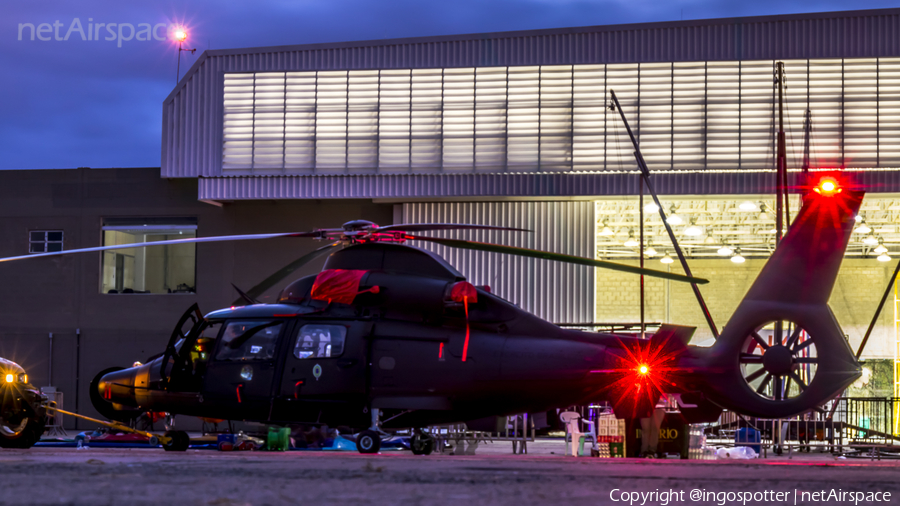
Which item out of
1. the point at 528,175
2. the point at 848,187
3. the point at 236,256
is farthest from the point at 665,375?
the point at 236,256

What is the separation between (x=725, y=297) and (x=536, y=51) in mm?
24418

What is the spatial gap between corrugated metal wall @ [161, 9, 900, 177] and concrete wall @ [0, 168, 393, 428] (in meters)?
1.87

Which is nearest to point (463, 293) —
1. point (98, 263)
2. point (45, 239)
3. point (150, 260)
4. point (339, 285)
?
point (339, 285)

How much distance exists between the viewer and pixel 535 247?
1078 inches

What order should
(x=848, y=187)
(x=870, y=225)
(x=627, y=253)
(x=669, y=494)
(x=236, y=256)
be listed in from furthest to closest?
(x=627, y=253)
(x=870, y=225)
(x=236, y=256)
(x=848, y=187)
(x=669, y=494)

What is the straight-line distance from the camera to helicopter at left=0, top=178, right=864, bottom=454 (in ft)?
35.2

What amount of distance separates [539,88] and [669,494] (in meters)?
23.4

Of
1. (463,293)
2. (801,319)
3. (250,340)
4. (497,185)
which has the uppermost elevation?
(497,185)

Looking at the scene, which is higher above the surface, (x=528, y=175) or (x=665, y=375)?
(x=528, y=175)

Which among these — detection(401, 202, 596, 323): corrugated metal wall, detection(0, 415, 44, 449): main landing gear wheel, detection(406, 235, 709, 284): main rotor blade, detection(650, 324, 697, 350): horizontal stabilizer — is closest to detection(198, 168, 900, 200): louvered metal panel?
detection(401, 202, 596, 323): corrugated metal wall

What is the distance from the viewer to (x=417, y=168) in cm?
2762

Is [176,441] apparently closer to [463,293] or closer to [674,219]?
[463,293]

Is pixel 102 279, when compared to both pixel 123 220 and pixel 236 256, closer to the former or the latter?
pixel 123 220

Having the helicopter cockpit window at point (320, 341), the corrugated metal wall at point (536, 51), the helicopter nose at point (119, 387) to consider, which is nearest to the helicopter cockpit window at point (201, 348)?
the helicopter nose at point (119, 387)
